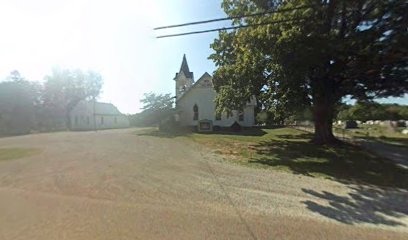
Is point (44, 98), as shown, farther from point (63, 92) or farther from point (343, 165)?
point (343, 165)

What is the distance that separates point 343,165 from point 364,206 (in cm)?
608

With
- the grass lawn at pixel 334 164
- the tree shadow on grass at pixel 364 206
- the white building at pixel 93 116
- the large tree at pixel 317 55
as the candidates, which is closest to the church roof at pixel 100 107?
the white building at pixel 93 116

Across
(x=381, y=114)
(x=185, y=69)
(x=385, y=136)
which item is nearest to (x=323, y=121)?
(x=385, y=136)

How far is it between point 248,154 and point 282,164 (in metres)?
3.13

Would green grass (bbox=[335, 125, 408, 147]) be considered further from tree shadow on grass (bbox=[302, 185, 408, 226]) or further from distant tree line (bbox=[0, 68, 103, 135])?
distant tree line (bbox=[0, 68, 103, 135])

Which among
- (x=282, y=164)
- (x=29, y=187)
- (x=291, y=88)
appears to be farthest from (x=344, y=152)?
(x=29, y=187)

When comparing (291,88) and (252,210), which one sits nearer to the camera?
(252,210)

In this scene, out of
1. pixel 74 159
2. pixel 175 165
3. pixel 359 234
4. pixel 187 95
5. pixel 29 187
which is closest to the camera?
pixel 359 234

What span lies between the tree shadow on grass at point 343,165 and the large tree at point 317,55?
12.3ft

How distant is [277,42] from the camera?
16.7 metres

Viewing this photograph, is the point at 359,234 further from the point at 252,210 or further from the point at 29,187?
the point at 29,187

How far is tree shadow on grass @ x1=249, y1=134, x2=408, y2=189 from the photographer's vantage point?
1150cm

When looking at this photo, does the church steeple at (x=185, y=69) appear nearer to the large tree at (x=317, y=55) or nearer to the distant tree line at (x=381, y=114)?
the large tree at (x=317, y=55)

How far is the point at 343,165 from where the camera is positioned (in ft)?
46.2
